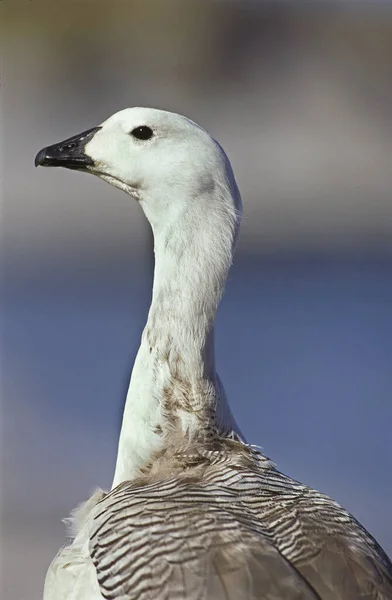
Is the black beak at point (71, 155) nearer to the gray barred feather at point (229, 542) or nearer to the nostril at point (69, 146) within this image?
the nostril at point (69, 146)

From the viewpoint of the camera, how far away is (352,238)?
56.4 feet

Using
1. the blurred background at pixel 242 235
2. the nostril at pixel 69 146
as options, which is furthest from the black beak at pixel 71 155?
the blurred background at pixel 242 235

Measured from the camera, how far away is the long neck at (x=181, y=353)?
4.58 meters

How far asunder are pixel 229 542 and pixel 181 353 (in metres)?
0.92

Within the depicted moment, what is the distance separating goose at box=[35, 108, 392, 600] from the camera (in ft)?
12.6

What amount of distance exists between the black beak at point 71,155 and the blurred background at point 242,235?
2.94 m

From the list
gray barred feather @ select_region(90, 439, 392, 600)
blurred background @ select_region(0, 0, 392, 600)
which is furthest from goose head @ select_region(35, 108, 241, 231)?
blurred background @ select_region(0, 0, 392, 600)

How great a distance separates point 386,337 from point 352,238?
4.76m

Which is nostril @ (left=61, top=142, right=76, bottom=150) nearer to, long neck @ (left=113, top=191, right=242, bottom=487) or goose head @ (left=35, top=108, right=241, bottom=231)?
goose head @ (left=35, top=108, right=241, bottom=231)

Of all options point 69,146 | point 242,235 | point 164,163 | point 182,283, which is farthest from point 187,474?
point 242,235

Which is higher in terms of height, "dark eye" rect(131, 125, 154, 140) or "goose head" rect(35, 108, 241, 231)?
"dark eye" rect(131, 125, 154, 140)

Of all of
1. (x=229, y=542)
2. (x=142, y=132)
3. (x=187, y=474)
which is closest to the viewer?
(x=229, y=542)

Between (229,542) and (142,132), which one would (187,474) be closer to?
(229,542)

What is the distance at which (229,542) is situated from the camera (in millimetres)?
3875
